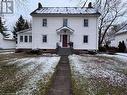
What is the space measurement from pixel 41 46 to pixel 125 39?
63.5ft

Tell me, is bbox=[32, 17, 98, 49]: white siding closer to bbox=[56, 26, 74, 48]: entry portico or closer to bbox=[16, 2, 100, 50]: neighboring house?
bbox=[16, 2, 100, 50]: neighboring house

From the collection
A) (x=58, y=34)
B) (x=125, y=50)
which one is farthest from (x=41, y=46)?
(x=125, y=50)

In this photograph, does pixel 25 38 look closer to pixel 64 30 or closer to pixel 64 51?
pixel 64 30

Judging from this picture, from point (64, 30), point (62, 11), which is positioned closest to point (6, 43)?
point (62, 11)

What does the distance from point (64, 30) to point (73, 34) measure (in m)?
1.55

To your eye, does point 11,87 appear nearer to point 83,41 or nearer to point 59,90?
point 59,90

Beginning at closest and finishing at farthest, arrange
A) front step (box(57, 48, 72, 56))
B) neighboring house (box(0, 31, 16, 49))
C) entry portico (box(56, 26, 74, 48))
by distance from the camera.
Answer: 1. front step (box(57, 48, 72, 56))
2. entry portico (box(56, 26, 74, 48))
3. neighboring house (box(0, 31, 16, 49))

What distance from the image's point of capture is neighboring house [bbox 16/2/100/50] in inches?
1336

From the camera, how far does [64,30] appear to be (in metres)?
33.7

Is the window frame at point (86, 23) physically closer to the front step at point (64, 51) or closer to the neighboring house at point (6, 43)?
the front step at point (64, 51)

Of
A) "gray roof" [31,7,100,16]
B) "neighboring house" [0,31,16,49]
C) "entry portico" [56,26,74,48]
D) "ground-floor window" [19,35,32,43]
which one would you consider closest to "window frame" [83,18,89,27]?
"gray roof" [31,7,100,16]

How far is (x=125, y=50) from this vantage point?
3931 centimetres

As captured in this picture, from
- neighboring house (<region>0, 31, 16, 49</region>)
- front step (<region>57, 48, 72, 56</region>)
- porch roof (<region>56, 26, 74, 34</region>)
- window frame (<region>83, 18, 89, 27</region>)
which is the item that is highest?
window frame (<region>83, 18, 89, 27</region>)

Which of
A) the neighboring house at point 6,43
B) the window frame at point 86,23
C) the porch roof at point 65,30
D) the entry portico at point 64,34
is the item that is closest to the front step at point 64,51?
the entry portico at point 64,34
